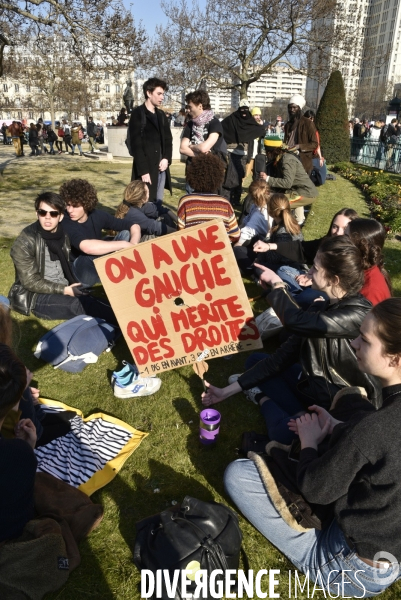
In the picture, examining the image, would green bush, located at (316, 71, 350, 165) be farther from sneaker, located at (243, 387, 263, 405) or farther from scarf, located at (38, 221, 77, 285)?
sneaker, located at (243, 387, 263, 405)

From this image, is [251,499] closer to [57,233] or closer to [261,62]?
[57,233]

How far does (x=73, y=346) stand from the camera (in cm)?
406

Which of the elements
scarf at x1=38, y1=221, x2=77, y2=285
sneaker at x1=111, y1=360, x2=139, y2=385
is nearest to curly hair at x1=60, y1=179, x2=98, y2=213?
scarf at x1=38, y1=221, x2=77, y2=285

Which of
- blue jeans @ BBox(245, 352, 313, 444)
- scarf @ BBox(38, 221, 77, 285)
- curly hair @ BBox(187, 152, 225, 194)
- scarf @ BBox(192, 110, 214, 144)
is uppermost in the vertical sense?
scarf @ BBox(192, 110, 214, 144)

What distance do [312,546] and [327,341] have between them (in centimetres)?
115

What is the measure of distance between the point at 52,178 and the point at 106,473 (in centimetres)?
1414

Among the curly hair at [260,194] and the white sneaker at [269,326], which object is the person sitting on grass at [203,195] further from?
the curly hair at [260,194]

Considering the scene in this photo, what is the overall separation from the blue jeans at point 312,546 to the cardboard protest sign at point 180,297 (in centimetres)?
94

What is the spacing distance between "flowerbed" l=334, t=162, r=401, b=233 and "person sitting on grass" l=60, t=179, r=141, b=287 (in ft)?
20.0

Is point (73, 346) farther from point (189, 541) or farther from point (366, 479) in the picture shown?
point (366, 479)

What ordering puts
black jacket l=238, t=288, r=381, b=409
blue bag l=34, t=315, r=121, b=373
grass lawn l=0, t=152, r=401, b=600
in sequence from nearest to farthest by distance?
1. grass lawn l=0, t=152, r=401, b=600
2. black jacket l=238, t=288, r=381, b=409
3. blue bag l=34, t=315, r=121, b=373

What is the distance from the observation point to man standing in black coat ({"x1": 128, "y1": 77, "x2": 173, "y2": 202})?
651 cm

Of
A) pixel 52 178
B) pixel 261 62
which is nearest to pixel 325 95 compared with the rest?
pixel 261 62

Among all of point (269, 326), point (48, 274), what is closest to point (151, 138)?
point (48, 274)
